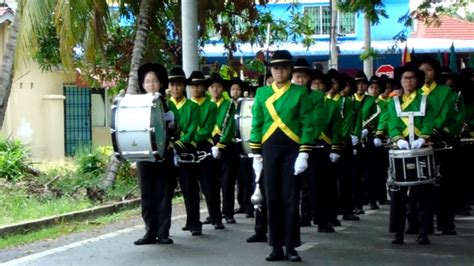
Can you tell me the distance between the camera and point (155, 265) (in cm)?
929

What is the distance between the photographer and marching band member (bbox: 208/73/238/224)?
12211 millimetres

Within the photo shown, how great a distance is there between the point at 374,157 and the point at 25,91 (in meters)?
15.4

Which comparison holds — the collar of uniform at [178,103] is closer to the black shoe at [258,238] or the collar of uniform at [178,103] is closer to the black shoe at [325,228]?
the black shoe at [258,238]

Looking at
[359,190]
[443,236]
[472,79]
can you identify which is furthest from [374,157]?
[443,236]

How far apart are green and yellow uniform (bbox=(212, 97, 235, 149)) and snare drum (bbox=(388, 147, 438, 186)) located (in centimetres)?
255

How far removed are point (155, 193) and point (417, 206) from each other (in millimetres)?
3047

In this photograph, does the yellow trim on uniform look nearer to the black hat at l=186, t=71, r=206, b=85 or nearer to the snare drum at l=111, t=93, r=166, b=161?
the snare drum at l=111, t=93, r=166, b=161

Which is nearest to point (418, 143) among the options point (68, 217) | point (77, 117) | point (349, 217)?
point (349, 217)

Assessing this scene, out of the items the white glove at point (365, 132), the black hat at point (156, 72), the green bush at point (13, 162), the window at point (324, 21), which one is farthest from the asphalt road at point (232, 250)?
the window at point (324, 21)

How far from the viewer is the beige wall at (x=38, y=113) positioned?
27719 mm

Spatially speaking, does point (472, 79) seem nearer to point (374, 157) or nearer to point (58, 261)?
point (374, 157)

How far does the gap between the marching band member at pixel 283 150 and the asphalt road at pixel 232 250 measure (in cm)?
30

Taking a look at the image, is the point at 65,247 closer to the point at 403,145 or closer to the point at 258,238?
the point at 258,238

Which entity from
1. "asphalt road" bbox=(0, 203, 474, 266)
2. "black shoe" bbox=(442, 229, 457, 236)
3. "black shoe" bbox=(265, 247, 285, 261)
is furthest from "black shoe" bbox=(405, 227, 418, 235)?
"black shoe" bbox=(265, 247, 285, 261)
